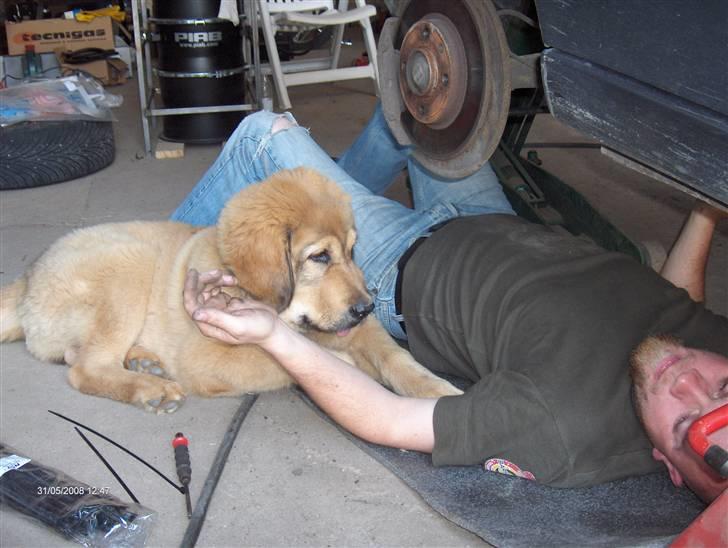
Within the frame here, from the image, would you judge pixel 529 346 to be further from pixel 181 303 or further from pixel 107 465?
pixel 107 465

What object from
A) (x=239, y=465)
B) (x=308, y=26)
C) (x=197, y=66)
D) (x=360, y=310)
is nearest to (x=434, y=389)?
(x=360, y=310)

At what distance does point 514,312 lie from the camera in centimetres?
246

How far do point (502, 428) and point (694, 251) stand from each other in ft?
4.27

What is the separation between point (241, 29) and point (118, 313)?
3.51 metres

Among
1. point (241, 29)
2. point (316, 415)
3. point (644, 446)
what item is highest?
point (241, 29)

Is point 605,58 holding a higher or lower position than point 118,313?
higher

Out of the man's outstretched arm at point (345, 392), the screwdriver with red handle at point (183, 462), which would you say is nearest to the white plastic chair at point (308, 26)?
the screwdriver with red handle at point (183, 462)

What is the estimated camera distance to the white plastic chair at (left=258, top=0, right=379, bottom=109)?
644 cm

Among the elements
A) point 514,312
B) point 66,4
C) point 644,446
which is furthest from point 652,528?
point 66,4

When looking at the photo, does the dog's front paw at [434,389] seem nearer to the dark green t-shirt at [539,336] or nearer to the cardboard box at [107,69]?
the dark green t-shirt at [539,336]

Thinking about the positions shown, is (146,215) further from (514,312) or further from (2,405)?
→ (514,312)

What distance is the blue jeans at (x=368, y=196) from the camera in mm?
3062

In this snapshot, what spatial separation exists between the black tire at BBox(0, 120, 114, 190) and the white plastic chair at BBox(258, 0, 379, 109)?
1820 mm

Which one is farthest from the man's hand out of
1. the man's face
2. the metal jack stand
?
the metal jack stand
